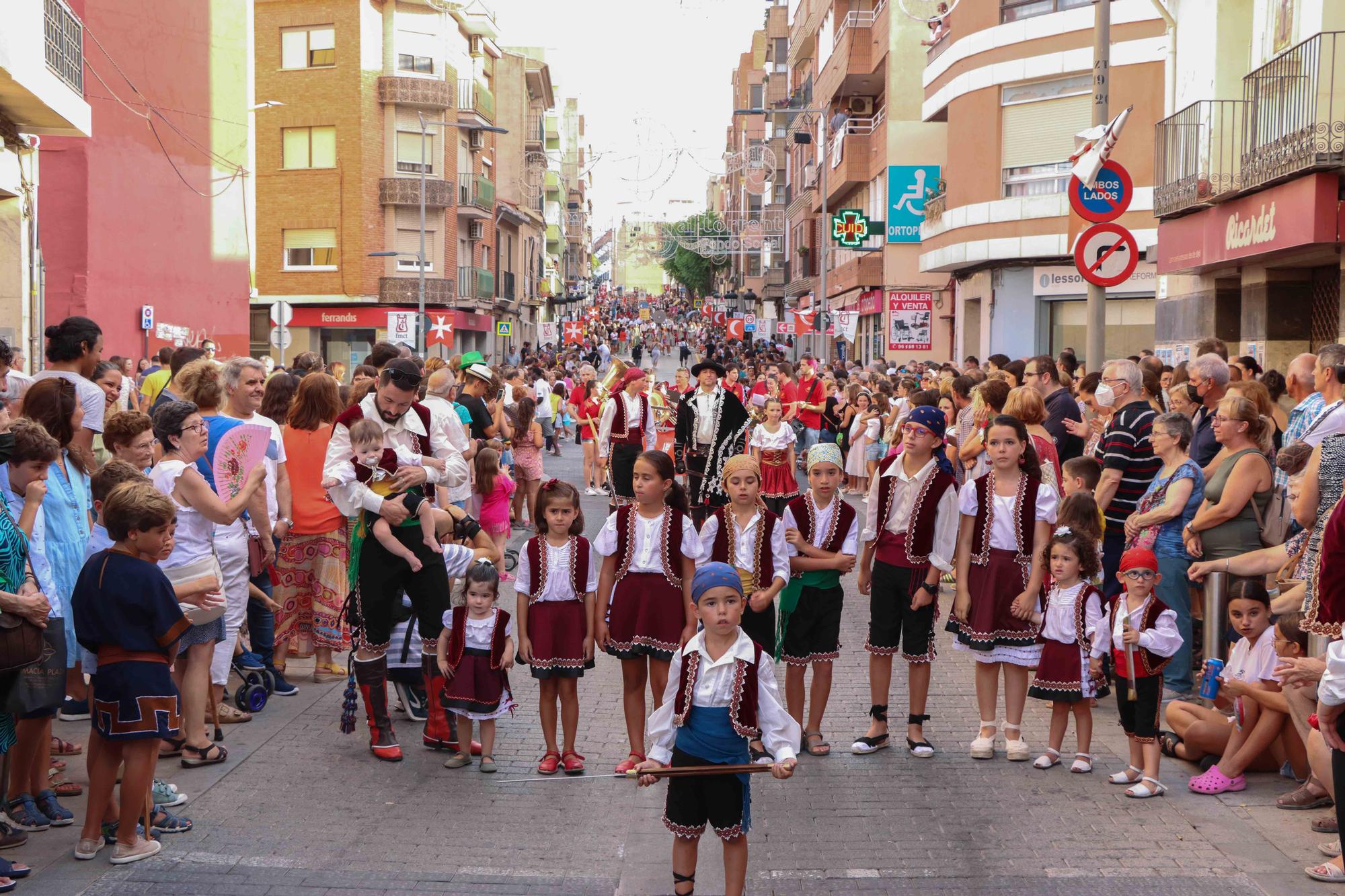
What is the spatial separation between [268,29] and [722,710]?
49.0 metres

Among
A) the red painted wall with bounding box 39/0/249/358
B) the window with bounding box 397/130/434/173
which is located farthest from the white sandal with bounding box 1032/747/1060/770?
the window with bounding box 397/130/434/173

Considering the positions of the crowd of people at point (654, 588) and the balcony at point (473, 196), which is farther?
the balcony at point (473, 196)

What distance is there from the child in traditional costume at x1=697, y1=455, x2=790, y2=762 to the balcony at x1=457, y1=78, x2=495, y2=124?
50.4 m

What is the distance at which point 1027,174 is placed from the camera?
29453 mm

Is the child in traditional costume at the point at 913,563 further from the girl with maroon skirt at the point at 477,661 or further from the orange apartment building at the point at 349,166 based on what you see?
the orange apartment building at the point at 349,166

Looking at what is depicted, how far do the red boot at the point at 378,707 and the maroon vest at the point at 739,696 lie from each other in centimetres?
257

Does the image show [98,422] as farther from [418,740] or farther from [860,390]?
[860,390]

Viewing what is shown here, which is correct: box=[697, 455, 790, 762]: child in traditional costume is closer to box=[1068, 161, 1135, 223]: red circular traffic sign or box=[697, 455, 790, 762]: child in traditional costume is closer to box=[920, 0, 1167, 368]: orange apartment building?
box=[1068, 161, 1135, 223]: red circular traffic sign

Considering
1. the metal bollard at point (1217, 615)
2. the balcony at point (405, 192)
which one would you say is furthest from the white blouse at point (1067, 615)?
the balcony at point (405, 192)

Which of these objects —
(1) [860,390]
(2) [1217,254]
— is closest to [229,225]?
(1) [860,390]

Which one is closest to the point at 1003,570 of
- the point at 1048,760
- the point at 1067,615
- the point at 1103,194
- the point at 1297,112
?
→ the point at 1067,615

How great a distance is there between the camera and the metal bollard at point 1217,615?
8594 mm

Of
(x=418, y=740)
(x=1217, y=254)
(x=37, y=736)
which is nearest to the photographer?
(x=37, y=736)

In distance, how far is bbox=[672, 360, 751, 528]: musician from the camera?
48.5 ft
